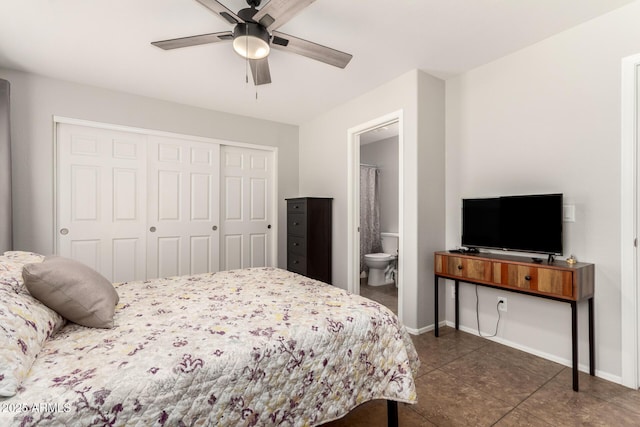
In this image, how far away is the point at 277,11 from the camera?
1.67 m

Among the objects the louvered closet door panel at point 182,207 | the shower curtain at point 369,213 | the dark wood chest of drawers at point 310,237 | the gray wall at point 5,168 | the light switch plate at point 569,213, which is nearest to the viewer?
the light switch plate at point 569,213

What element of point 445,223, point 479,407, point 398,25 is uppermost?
point 398,25

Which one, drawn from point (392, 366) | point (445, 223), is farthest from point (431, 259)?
point (392, 366)

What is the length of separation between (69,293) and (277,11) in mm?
1700

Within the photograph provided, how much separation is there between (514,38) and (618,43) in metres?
0.64

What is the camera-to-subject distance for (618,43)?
2084mm

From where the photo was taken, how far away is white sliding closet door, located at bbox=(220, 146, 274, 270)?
4.14m

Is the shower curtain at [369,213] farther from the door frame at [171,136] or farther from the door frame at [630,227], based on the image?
the door frame at [630,227]

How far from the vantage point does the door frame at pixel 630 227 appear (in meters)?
1.99

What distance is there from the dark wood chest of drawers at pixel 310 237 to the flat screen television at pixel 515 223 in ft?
5.56

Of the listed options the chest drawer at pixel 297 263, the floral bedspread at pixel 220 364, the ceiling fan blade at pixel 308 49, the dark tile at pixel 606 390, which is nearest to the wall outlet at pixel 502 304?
the dark tile at pixel 606 390

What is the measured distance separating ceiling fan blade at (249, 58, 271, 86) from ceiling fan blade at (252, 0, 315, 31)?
0.32 m

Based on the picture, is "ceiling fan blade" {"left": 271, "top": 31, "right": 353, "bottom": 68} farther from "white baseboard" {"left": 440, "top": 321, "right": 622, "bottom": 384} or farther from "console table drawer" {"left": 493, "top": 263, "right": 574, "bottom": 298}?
"white baseboard" {"left": 440, "top": 321, "right": 622, "bottom": 384}

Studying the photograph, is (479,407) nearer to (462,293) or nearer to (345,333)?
(345,333)
